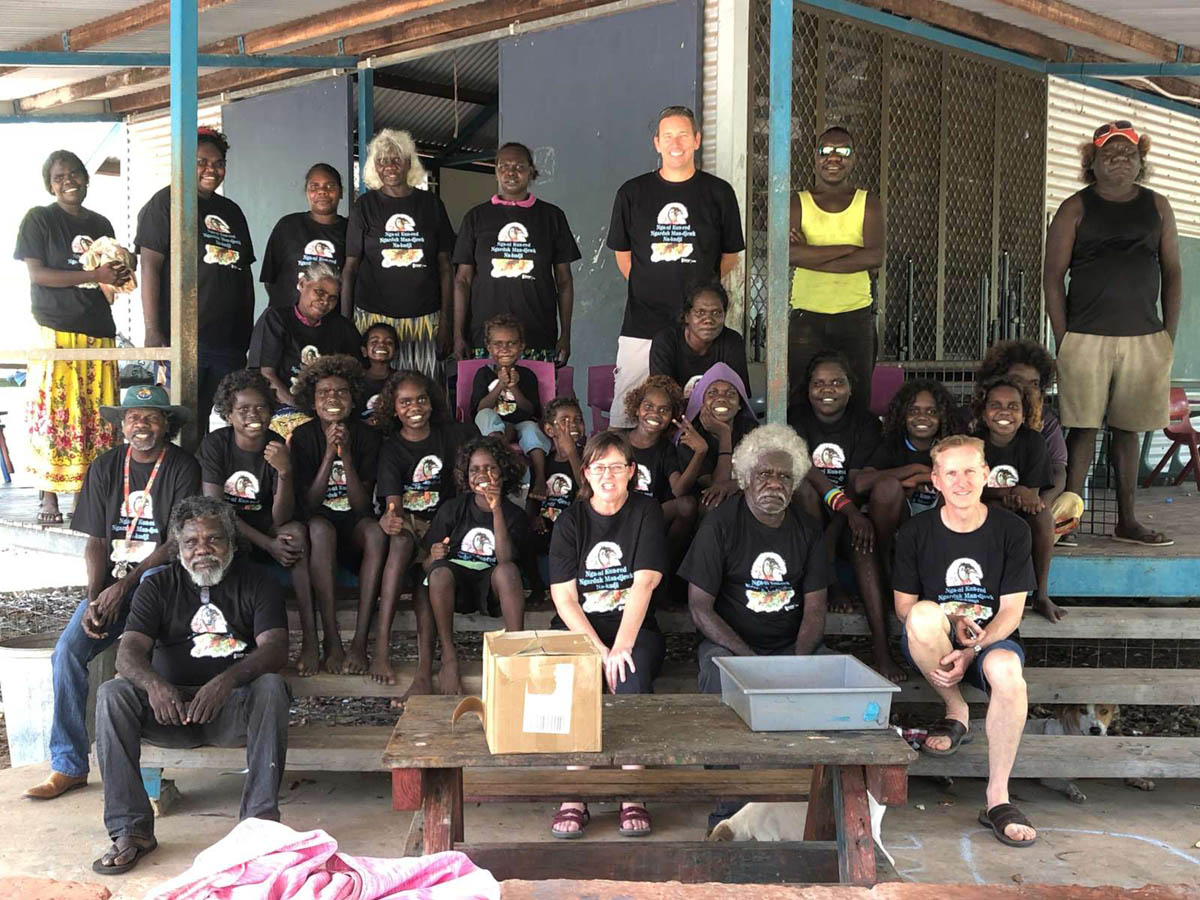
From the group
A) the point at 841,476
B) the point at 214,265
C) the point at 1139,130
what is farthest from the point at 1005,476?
the point at 1139,130

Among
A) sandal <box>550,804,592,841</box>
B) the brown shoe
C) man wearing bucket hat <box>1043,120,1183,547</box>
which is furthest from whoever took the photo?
man wearing bucket hat <box>1043,120,1183,547</box>

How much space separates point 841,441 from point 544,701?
8.43 ft

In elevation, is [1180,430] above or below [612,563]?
above

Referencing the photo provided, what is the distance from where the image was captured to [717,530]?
4828 mm

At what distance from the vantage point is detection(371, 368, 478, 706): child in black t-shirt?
510 centimetres

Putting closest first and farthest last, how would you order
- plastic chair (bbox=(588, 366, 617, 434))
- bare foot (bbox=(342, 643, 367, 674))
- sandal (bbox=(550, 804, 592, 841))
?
sandal (bbox=(550, 804, 592, 841)), bare foot (bbox=(342, 643, 367, 674)), plastic chair (bbox=(588, 366, 617, 434))

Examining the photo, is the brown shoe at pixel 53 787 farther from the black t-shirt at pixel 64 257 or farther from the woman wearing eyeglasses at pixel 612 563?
the black t-shirt at pixel 64 257

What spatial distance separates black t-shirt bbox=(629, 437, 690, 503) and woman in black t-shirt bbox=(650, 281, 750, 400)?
33cm

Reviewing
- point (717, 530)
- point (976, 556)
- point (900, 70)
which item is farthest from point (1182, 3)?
point (717, 530)

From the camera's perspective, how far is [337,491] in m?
5.42

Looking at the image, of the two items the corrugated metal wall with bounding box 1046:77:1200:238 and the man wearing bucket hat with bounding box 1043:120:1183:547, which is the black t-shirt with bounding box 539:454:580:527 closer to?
the man wearing bucket hat with bounding box 1043:120:1183:547

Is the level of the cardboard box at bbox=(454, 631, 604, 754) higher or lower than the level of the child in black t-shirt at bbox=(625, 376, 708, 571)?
lower

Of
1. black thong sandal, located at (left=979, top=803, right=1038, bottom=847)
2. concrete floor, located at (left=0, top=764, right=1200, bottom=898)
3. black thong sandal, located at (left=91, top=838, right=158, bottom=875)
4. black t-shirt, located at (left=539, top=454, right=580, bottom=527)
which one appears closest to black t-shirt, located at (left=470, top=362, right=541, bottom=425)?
black t-shirt, located at (left=539, top=454, right=580, bottom=527)

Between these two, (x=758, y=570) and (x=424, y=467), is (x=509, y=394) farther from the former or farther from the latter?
(x=758, y=570)
